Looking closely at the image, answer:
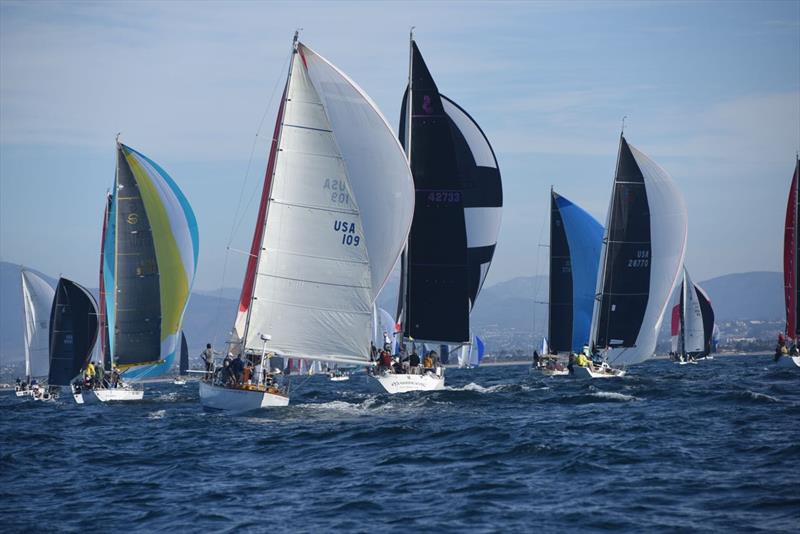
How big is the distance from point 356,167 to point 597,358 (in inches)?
872

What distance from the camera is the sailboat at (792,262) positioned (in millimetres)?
57312

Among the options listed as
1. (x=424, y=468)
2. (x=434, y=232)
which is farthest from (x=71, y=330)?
(x=424, y=468)

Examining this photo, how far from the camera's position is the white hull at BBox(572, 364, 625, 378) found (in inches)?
1906

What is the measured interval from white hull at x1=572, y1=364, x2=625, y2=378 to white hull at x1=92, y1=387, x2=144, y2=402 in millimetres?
18432

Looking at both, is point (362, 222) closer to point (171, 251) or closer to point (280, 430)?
point (280, 430)

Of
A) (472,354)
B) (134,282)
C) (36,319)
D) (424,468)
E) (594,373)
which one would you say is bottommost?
(424,468)

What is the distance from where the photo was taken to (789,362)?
55.6m

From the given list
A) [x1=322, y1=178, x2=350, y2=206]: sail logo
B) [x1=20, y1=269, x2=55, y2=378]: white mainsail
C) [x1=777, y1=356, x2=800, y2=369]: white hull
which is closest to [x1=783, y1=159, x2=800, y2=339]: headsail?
[x1=777, y1=356, x2=800, y2=369]: white hull

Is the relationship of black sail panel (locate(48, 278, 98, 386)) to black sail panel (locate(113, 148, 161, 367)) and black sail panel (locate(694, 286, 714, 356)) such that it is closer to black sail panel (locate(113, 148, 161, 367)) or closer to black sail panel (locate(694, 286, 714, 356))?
black sail panel (locate(113, 148, 161, 367))

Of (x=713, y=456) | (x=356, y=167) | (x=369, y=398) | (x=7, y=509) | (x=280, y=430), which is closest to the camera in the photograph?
(x=7, y=509)

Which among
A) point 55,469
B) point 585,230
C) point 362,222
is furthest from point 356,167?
point 585,230

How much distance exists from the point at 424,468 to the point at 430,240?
704 inches

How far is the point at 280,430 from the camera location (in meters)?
27.7

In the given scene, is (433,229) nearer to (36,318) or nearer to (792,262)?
(792,262)
